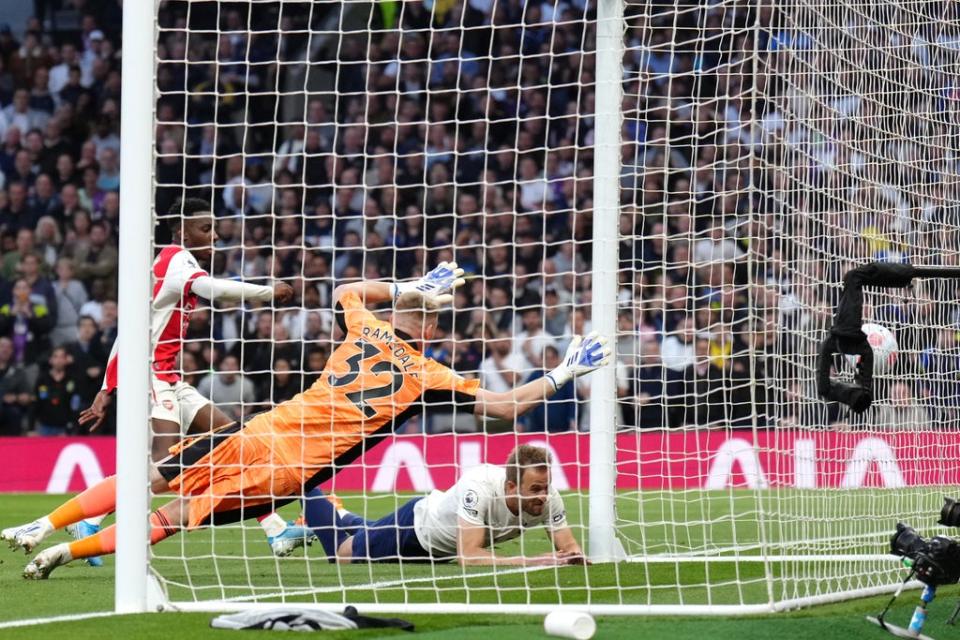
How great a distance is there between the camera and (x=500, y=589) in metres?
6.49

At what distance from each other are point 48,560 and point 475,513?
2.18 meters

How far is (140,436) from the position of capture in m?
5.91

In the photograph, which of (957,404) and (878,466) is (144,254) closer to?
(878,466)

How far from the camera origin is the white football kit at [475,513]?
24.1 feet

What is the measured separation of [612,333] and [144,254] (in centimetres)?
287

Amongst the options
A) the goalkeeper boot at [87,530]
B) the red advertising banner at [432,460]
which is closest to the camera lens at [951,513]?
the goalkeeper boot at [87,530]

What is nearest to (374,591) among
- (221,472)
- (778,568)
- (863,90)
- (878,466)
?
(221,472)

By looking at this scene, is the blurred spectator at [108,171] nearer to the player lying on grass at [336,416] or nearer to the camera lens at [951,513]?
the player lying on grass at [336,416]

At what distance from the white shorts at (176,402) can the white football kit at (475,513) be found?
1.48 meters

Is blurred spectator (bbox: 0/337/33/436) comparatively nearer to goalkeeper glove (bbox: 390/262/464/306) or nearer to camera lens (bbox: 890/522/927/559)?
goalkeeper glove (bbox: 390/262/464/306)

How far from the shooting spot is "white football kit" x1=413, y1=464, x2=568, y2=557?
24.1 ft

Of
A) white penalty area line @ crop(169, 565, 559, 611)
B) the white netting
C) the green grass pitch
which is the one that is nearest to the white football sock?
the green grass pitch

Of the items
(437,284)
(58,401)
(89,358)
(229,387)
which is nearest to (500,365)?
(229,387)

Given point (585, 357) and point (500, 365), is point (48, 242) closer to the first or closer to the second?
point (500, 365)
